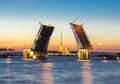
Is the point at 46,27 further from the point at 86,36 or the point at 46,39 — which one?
the point at 86,36

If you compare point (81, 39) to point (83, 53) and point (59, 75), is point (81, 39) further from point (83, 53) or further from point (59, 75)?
point (59, 75)

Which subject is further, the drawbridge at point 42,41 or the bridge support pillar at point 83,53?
the bridge support pillar at point 83,53

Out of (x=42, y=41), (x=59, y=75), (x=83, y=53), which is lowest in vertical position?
(x=59, y=75)

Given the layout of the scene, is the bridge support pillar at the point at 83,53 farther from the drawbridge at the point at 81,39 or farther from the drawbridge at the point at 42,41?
the drawbridge at the point at 42,41

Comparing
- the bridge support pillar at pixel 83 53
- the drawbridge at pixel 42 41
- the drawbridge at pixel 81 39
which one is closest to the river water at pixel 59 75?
the drawbridge at pixel 42 41

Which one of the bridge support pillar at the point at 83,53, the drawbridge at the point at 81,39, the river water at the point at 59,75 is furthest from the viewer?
the bridge support pillar at the point at 83,53

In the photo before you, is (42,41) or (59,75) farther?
(42,41)

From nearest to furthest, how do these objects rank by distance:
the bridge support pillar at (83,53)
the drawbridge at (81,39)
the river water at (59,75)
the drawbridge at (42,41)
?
1. the river water at (59,75)
2. the drawbridge at (42,41)
3. the drawbridge at (81,39)
4. the bridge support pillar at (83,53)

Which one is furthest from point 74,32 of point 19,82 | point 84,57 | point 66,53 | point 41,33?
point 66,53

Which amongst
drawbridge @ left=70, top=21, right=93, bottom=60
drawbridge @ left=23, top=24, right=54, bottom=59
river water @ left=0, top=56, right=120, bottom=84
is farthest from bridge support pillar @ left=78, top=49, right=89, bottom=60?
river water @ left=0, top=56, right=120, bottom=84

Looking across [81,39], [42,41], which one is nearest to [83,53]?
[81,39]

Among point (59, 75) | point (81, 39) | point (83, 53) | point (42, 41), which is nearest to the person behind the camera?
point (59, 75)

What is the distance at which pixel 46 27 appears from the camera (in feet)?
283

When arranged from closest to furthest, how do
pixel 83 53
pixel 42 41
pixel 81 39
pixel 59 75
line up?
pixel 59 75 → pixel 42 41 → pixel 81 39 → pixel 83 53
